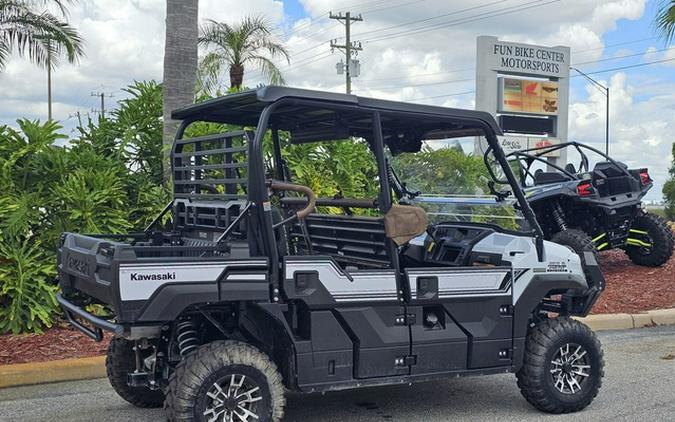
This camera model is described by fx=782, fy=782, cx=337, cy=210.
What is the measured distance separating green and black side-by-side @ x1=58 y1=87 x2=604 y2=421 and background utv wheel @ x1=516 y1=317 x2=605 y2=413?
11 mm

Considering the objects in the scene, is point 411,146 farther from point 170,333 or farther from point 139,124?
point 139,124

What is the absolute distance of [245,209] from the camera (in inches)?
182

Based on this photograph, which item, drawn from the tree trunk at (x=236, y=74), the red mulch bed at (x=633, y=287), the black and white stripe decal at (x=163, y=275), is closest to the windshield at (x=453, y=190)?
the black and white stripe decal at (x=163, y=275)

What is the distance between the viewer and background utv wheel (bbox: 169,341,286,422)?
4430 millimetres

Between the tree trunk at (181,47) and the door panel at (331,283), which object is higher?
the tree trunk at (181,47)

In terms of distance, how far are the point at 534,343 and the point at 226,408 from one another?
229 centimetres

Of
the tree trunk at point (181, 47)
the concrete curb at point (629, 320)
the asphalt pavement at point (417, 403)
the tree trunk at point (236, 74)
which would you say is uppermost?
the tree trunk at point (236, 74)

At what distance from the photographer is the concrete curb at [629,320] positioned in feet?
29.1

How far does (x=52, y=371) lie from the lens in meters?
6.48

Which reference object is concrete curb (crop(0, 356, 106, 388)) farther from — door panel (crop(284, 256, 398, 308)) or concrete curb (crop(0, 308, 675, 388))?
door panel (crop(284, 256, 398, 308))

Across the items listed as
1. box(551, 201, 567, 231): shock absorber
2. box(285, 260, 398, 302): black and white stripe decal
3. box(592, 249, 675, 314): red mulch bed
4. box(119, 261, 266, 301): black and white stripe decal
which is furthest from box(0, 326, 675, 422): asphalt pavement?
box(551, 201, 567, 231): shock absorber

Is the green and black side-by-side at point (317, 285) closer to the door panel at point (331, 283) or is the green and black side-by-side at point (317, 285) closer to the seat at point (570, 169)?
the door panel at point (331, 283)

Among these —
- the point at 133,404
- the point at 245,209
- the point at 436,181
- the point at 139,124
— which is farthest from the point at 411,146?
the point at 139,124

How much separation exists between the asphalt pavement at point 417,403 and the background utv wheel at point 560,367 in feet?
0.38
